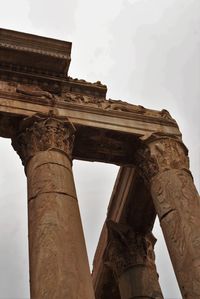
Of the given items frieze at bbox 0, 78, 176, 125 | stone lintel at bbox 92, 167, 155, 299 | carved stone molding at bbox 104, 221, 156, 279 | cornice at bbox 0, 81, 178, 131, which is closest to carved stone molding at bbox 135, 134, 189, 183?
cornice at bbox 0, 81, 178, 131

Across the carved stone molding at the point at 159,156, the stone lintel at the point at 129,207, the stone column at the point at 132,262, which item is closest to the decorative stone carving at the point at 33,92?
the carved stone molding at the point at 159,156

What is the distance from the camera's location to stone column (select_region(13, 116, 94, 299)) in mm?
9453

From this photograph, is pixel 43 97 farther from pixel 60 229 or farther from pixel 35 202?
pixel 60 229

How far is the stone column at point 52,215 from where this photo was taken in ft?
31.0

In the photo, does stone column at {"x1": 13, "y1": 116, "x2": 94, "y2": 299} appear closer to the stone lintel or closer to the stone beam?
the stone beam

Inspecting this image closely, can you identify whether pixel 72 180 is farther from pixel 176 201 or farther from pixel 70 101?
pixel 70 101

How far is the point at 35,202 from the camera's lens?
11156mm

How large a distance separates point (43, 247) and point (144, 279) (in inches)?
261

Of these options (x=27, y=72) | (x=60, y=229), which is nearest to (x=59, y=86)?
(x=27, y=72)

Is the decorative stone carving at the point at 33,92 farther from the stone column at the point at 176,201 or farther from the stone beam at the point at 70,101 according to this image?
the stone column at the point at 176,201

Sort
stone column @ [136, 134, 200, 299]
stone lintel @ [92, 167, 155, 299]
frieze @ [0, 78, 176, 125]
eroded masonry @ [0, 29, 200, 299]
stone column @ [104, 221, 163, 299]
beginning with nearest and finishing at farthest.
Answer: eroded masonry @ [0, 29, 200, 299]
stone column @ [136, 134, 200, 299]
frieze @ [0, 78, 176, 125]
stone column @ [104, 221, 163, 299]
stone lintel @ [92, 167, 155, 299]

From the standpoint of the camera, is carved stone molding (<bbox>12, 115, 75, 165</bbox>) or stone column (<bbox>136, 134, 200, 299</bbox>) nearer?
stone column (<bbox>136, 134, 200, 299</bbox>)

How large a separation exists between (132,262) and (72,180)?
5.34 meters

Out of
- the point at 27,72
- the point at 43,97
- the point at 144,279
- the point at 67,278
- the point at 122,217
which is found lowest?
the point at 67,278
